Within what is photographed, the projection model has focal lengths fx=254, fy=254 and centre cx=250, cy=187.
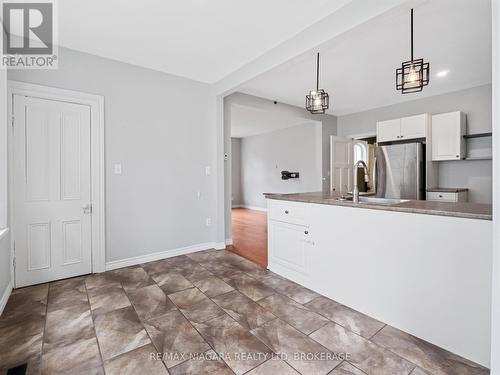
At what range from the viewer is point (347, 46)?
2924 millimetres

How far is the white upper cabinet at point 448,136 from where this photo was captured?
13.1 feet

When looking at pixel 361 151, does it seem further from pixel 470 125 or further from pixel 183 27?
pixel 183 27

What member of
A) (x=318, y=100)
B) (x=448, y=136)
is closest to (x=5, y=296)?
(x=318, y=100)

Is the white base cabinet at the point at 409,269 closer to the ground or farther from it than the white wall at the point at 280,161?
closer to the ground

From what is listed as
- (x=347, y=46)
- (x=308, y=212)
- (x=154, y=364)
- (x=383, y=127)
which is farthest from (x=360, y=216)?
(x=383, y=127)

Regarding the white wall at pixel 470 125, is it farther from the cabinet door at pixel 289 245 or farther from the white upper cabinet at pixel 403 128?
the cabinet door at pixel 289 245

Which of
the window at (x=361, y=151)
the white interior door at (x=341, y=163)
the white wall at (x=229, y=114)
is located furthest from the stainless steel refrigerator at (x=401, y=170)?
the window at (x=361, y=151)

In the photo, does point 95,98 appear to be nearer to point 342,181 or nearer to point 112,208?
point 112,208

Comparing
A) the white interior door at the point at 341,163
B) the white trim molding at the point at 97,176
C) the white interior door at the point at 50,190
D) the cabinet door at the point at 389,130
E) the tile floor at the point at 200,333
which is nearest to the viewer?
the tile floor at the point at 200,333

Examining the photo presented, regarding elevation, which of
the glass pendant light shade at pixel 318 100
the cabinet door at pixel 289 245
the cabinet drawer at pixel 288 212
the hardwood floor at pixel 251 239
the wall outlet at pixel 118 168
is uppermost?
the glass pendant light shade at pixel 318 100

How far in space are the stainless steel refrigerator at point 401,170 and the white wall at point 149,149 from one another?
3.09 meters

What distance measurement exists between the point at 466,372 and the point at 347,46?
121 inches

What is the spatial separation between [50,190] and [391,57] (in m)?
4.28

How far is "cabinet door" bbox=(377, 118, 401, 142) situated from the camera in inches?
182
